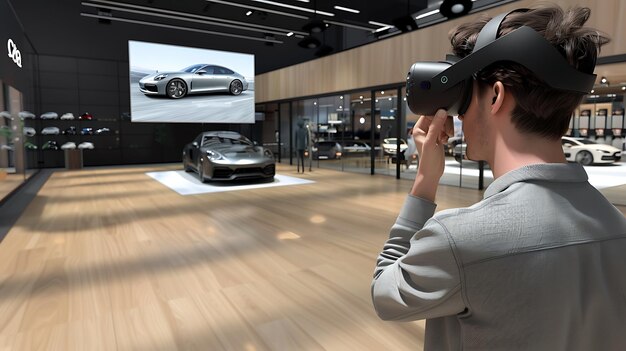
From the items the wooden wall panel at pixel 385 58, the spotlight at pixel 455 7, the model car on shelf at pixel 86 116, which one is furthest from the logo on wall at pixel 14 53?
the spotlight at pixel 455 7

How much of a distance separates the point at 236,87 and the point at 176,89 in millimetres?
1748

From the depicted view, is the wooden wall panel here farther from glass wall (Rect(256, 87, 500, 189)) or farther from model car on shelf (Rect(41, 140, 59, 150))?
model car on shelf (Rect(41, 140, 59, 150))

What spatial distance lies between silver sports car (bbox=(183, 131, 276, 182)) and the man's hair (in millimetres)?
6343

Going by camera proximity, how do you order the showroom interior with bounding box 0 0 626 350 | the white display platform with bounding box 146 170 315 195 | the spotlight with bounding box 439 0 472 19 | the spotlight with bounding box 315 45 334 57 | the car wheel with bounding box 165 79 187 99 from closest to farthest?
the showroom interior with bounding box 0 0 626 350 → the white display platform with bounding box 146 170 315 195 → the spotlight with bounding box 439 0 472 19 → the spotlight with bounding box 315 45 334 57 → the car wheel with bounding box 165 79 187 99

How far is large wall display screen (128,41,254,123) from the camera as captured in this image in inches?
414

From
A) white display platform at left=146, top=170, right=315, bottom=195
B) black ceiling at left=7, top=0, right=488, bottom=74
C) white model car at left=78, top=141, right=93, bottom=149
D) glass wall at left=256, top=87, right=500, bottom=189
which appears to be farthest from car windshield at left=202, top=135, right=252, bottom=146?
white model car at left=78, top=141, right=93, bottom=149

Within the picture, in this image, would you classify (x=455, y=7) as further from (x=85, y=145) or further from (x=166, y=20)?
(x=85, y=145)

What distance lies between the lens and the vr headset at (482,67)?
529 millimetres

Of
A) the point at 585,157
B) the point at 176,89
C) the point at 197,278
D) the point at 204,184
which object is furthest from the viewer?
the point at 176,89

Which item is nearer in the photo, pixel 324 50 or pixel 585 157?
pixel 585 157

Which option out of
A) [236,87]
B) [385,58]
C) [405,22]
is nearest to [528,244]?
[385,58]

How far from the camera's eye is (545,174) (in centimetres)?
54

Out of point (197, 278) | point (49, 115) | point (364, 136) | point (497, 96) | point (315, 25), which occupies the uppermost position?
point (315, 25)

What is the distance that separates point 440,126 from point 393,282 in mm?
294
